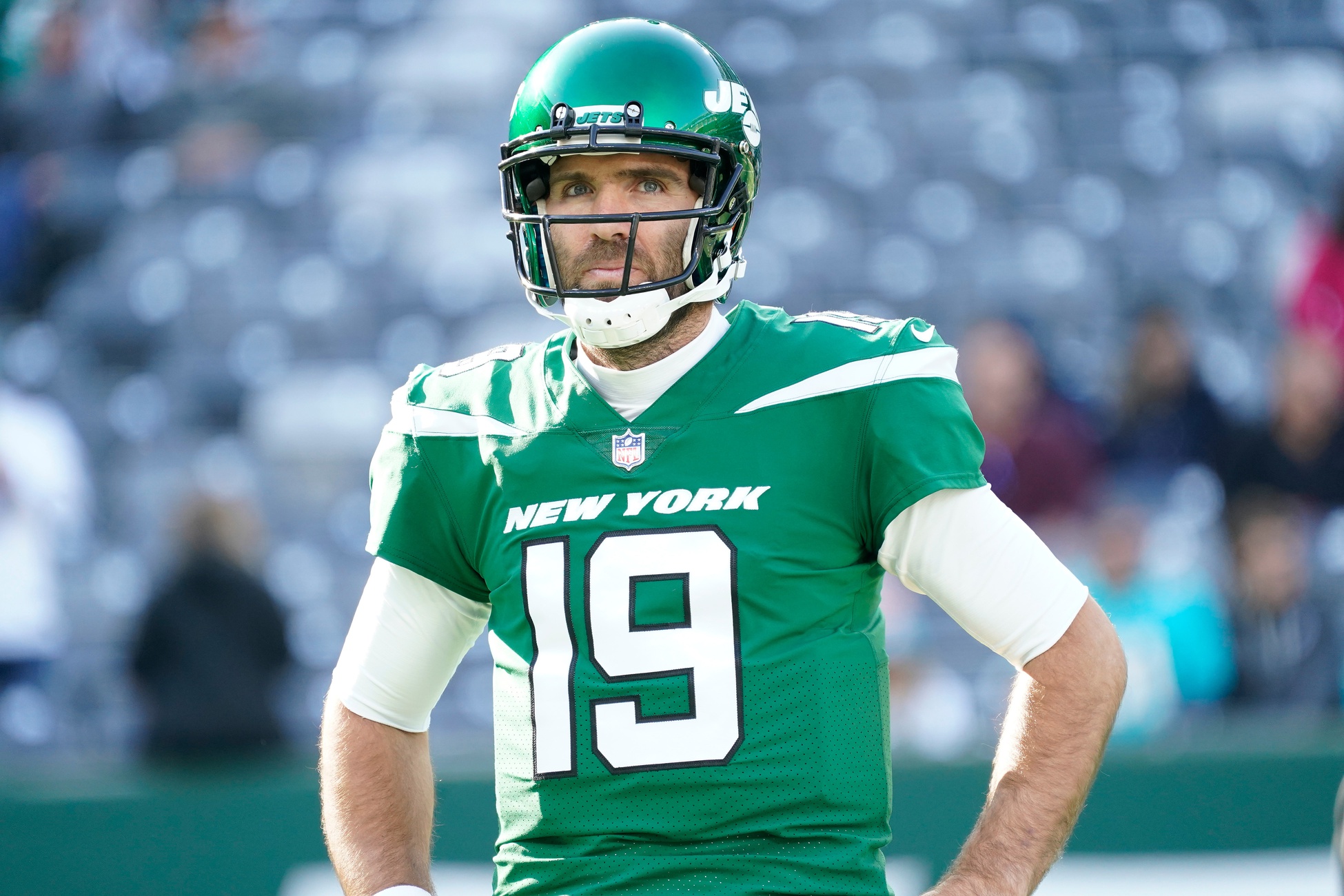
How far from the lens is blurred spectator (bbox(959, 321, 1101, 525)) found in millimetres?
5773

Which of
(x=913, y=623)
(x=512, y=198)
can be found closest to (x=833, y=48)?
(x=913, y=623)

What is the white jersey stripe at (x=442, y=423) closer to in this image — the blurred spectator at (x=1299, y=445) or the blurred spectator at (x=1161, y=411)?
the blurred spectator at (x=1299, y=445)

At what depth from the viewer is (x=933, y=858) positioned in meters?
4.48

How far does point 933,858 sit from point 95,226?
567 cm

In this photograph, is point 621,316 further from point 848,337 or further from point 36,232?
point 36,232

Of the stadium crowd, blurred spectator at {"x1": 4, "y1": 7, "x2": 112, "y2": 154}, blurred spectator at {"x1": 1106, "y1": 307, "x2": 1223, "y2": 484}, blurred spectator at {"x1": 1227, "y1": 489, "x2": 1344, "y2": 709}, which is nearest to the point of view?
blurred spectator at {"x1": 1227, "y1": 489, "x2": 1344, "y2": 709}

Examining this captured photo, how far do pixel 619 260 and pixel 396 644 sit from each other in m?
0.65

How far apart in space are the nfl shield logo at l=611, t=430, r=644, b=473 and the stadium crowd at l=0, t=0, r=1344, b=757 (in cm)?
342

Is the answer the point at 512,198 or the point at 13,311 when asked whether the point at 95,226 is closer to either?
the point at 13,311

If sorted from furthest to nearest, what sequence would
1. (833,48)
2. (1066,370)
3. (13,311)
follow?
(833,48)
(13,311)
(1066,370)

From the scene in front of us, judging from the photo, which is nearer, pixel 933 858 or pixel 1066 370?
pixel 933 858

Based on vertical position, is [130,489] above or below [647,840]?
above

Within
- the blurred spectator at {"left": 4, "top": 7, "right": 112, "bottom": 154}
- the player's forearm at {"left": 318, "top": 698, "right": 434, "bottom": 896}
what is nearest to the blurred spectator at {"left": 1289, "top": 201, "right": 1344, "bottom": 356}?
the player's forearm at {"left": 318, "top": 698, "right": 434, "bottom": 896}

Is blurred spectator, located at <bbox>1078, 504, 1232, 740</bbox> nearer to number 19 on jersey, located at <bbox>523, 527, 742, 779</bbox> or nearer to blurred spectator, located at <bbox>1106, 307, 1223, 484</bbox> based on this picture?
blurred spectator, located at <bbox>1106, 307, 1223, 484</bbox>
